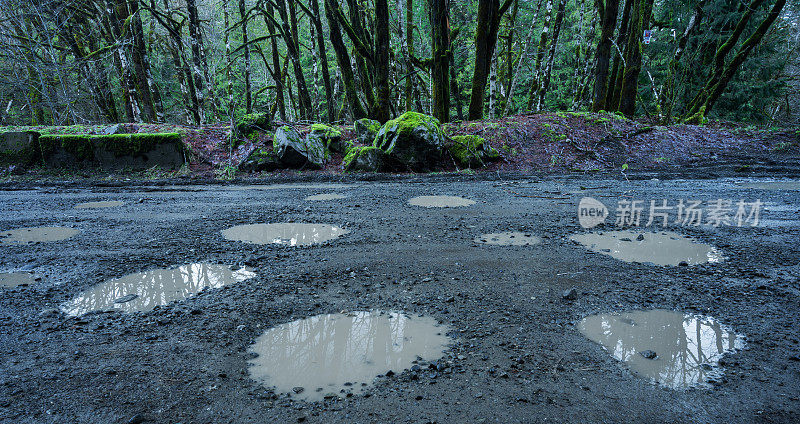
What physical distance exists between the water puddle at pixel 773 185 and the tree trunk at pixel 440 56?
6.71m

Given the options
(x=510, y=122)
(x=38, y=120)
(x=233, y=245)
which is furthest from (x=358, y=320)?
(x=38, y=120)

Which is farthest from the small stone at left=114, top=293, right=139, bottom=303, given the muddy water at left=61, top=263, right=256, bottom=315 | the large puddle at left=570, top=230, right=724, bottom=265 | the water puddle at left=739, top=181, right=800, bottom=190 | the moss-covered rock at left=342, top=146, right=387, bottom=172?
the water puddle at left=739, top=181, right=800, bottom=190

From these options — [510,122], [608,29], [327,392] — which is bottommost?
[327,392]

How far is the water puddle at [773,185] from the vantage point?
19.1 feet

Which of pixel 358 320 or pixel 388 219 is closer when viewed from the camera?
pixel 358 320

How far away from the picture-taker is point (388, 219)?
4516 millimetres

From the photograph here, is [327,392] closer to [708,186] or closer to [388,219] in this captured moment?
[388,219]

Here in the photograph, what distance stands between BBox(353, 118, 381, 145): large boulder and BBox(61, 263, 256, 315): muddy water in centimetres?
662

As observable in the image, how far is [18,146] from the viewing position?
845 cm

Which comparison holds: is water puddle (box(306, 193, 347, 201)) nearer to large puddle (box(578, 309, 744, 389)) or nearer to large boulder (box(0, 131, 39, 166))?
large puddle (box(578, 309, 744, 389))

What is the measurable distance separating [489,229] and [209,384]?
2945mm

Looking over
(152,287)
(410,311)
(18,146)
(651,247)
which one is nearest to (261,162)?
(18,146)

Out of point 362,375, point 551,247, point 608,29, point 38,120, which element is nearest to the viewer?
point 362,375

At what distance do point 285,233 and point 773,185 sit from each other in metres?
7.23
